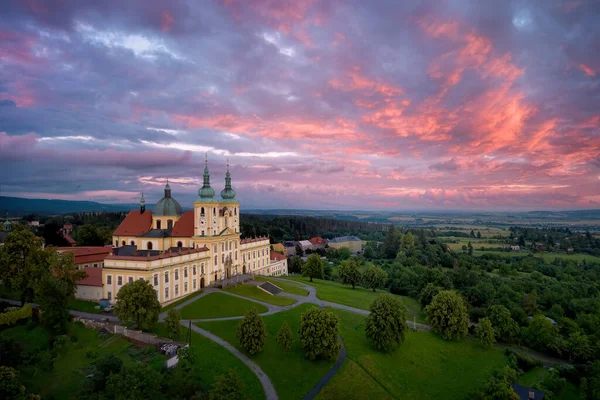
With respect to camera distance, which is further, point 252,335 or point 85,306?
point 85,306

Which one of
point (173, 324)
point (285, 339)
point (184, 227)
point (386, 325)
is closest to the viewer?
point (285, 339)

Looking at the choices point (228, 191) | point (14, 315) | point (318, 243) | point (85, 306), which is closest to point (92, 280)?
point (85, 306)

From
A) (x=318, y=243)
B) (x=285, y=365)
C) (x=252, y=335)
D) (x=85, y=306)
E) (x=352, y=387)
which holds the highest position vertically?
(x=252, y=335)

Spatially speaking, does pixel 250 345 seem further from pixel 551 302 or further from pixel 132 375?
pixel 551 302

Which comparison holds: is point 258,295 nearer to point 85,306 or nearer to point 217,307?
point 217,307

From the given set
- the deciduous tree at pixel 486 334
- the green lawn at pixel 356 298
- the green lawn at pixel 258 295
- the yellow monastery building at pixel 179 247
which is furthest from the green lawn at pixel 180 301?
the deciduous tree at pixel 486 334

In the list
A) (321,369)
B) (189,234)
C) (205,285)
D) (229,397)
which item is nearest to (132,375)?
(229,397)

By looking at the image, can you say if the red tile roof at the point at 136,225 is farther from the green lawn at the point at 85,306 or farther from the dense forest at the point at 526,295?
the dense forest at the point at 526,295
